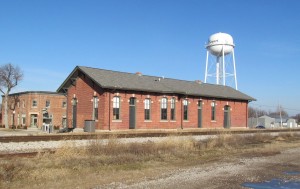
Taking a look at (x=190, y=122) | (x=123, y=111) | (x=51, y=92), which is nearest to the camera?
(x=123, y=111)

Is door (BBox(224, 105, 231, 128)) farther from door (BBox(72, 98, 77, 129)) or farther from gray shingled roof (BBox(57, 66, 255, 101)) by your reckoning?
door (BBox(72, 98, 77, 129))

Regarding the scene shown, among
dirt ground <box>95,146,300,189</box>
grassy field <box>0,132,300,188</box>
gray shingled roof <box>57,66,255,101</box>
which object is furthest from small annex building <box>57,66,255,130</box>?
dirt ground <box>95,146,300,189</box>

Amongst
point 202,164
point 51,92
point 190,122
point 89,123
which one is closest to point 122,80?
point 89,123

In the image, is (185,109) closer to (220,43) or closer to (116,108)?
(116,108)

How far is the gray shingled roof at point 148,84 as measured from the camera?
36.3 metres

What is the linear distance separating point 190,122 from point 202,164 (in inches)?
1203

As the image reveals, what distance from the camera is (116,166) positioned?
1189 centimetres

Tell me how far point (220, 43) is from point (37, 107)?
3322cm

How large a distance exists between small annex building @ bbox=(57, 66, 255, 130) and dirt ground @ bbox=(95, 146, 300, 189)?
73.4 ft

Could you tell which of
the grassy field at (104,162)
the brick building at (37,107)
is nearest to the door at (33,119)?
the brick building at (37,107)

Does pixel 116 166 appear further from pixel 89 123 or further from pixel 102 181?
pixel 89 123

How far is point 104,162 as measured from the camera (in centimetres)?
1232

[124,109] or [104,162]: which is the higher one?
[124,109]

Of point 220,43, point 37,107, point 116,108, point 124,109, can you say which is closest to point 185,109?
point 124,109
